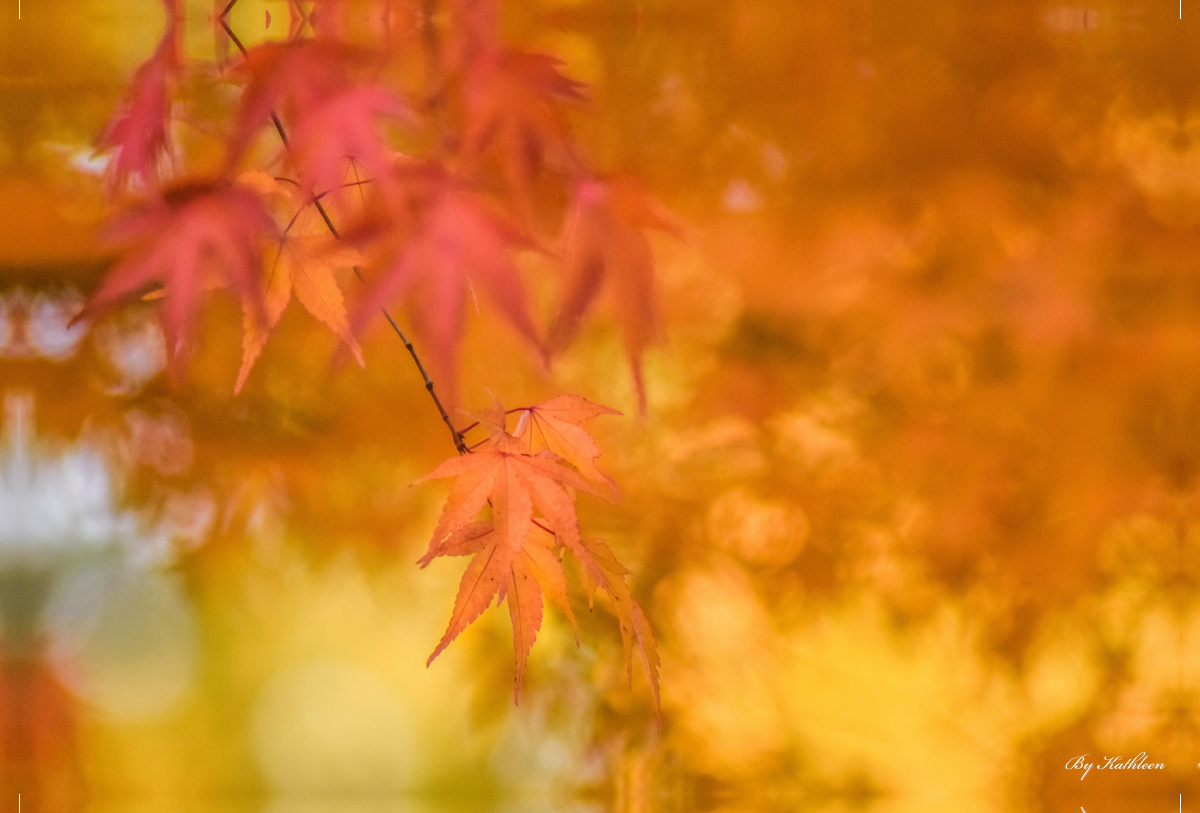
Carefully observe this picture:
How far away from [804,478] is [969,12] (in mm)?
491

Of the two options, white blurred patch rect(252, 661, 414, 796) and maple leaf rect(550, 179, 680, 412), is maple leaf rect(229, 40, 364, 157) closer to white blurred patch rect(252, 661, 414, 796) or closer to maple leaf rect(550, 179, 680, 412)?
maple leaf rect(550, 179, 680, 412)

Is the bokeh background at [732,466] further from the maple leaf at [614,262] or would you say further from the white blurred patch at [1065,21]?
the maple leaf at [614,262]

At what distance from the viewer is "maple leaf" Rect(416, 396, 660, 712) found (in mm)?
452

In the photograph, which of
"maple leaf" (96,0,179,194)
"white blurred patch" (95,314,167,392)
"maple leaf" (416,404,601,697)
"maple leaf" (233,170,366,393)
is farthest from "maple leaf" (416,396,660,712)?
"white blurred patch" (95,314,167,392)

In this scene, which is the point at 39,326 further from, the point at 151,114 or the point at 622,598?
the point at 622,598

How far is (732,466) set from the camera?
0.75 metres

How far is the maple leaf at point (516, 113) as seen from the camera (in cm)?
39

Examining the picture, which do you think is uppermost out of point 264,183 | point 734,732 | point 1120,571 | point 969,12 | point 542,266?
point 969,12

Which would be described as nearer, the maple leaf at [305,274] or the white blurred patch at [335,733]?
the maple leaf at [305,274]

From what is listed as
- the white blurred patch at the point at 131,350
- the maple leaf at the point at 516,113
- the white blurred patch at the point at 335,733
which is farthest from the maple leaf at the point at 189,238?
the white blurred patch at the point at 335,733

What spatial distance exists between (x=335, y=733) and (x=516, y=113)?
681 millimetres

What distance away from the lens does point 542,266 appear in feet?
2.36

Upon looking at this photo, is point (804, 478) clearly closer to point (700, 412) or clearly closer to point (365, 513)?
point (700, 412)

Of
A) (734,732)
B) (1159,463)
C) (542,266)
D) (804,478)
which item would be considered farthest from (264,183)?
(1159,463)
